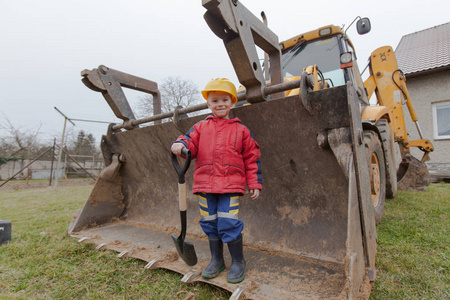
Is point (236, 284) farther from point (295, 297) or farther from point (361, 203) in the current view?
point (361, 203)

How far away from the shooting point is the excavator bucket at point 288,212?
1.65m

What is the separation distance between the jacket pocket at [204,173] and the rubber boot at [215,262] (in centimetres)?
43

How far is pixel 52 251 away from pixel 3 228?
2.63 ft

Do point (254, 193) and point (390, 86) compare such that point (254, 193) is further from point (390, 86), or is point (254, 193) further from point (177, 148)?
point (390, 86)

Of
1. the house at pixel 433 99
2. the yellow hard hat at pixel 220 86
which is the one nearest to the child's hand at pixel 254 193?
the yellow hard hat at pixel 220 86

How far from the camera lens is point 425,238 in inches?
99.5

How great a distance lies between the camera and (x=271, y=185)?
2469 millimetres

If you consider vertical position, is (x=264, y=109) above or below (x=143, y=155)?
above

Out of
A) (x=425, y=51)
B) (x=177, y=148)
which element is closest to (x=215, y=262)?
(x=177, y=148)

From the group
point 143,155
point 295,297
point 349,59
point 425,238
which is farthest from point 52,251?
point 349,59

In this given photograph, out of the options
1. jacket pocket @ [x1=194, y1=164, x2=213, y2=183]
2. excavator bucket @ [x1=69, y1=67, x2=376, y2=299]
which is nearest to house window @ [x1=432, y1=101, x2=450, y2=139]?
excavator bucket @ [x1=69, y1=67, x2=376, y2=299]

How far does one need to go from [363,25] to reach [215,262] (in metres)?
3.71

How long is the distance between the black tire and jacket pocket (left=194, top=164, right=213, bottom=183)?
5.72 ft

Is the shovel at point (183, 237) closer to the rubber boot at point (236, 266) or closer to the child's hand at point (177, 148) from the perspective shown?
the child's hand at point (177, 148)
